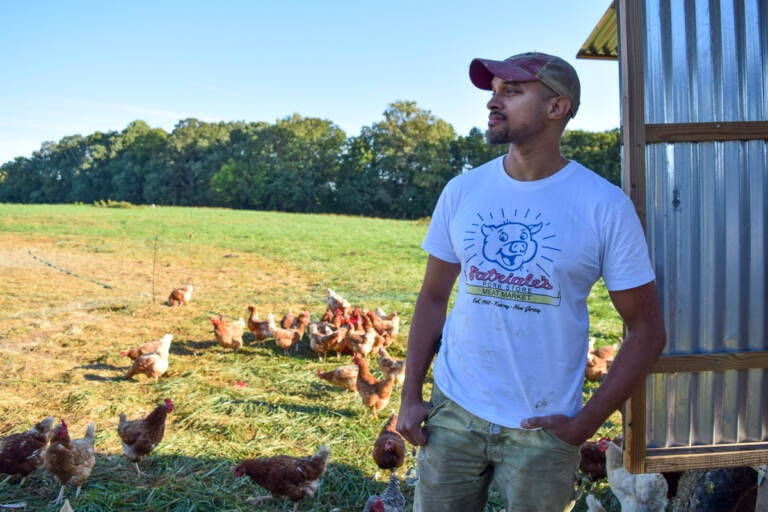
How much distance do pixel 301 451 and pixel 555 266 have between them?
3.34 m

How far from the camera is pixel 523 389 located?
1.95 m

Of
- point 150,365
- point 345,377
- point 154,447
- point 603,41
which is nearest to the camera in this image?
point 603,41

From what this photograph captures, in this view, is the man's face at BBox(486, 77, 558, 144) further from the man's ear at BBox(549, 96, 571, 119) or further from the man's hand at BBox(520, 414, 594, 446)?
the man's hand at BBox(520, 414, 594, 446)

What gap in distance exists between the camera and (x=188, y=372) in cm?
636

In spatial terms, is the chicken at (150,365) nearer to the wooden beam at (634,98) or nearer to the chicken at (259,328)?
the chicken at (259,328)

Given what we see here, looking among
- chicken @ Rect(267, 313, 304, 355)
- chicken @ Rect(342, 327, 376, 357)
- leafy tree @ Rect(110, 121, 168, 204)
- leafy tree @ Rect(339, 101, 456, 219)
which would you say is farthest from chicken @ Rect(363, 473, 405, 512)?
leafy tree @ Rect(110, 121, 168, 204)

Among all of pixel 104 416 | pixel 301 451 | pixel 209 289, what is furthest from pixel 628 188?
pixel 209 289

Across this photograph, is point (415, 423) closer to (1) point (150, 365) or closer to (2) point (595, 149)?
(1) point (150, 365)

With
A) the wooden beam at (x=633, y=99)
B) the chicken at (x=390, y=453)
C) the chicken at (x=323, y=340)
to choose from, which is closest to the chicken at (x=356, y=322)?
the chicken at (x=323, y=340)

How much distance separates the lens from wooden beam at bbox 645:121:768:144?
2561 mm

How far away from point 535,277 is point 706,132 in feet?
→ 4.20

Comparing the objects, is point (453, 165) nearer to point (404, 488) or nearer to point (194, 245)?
point (194, 245)

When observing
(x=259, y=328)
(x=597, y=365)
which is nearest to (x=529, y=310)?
(x=597, y=365)

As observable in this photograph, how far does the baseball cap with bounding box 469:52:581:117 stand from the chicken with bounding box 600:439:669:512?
2.09 meters
